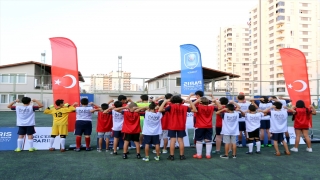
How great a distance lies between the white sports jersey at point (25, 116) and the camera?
8.20 metres

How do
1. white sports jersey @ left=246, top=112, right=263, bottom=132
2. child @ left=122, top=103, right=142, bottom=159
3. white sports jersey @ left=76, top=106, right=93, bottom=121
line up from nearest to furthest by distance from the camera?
child @ left=122, top=103, right=142, bottom=159 < white sports jersey @ left=246, top=112, right=263, bottom=132 < white sports jersey @ left=76, top=106, right=93, bottom=121

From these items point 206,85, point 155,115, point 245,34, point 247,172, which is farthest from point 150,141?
point 245,34

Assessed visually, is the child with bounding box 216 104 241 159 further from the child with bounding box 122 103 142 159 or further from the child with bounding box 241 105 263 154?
the child with bounding box 122 103 142 159

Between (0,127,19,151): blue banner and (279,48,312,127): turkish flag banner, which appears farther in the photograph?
(279,48,312,127): turkish flag banner

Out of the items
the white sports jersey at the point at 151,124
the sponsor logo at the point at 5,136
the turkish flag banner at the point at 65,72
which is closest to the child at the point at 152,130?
the white sports jersey at the point at 151,124

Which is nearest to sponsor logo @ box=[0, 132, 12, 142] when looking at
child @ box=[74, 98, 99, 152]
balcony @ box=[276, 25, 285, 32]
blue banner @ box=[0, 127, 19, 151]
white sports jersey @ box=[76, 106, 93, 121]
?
blue banner @ box=[0, 127, 19, 151]

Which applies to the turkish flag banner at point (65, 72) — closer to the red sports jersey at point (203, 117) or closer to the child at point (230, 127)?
the red sports jersey at point (203, 117)

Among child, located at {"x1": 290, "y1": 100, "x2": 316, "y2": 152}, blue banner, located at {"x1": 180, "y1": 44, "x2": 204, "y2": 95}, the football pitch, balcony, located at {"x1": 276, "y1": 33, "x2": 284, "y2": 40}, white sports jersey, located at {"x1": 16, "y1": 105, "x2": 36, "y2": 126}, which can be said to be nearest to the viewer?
the football pitch

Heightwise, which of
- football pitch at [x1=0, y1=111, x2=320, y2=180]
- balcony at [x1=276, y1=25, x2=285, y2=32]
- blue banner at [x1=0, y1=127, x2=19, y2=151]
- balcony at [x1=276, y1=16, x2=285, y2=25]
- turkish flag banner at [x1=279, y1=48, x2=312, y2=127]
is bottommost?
football pitch at [x1=0, y1=111, x2=320, y2=180]

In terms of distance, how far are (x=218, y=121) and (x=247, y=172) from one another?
2.64 metres

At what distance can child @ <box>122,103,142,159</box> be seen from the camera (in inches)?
283

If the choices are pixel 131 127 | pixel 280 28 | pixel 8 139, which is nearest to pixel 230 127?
pixel 131 127

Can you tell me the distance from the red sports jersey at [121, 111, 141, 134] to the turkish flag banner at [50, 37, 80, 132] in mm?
2345

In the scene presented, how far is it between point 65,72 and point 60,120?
1588 millimetres
